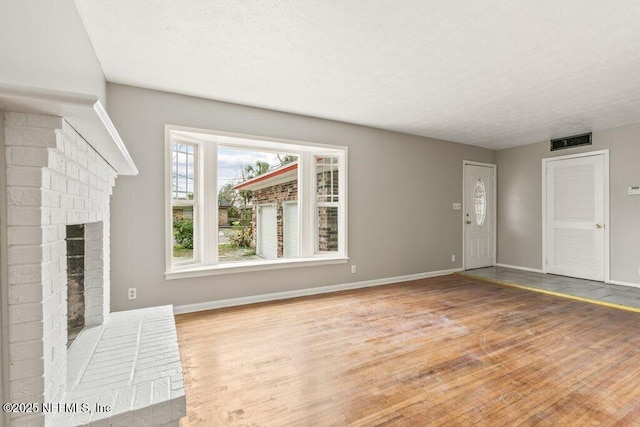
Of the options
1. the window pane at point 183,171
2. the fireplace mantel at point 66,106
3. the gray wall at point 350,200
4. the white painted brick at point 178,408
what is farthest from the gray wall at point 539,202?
the fireplace mantel at point 66,106

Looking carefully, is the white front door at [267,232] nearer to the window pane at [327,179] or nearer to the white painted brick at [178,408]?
the window pane at [327,179]

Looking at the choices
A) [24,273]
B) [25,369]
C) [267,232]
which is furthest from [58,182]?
[267,232]

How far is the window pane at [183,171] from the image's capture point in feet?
12.2

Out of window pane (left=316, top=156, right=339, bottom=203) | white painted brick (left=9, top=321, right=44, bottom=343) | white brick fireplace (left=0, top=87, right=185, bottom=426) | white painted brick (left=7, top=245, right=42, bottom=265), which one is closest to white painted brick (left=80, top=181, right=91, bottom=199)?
white brick fireplace (left=0, top=87, right=185, bottom=426)

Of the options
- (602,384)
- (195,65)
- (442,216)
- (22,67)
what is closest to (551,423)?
(602,384)

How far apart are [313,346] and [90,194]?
204cm

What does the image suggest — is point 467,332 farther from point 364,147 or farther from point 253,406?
point 364,147

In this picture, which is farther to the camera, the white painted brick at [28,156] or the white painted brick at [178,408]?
the white painted brick at [178,408]

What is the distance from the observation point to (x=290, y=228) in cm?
508

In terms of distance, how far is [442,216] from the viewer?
5762mm

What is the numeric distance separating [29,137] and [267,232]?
4377 mm

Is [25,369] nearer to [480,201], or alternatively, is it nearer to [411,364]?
[411,364]

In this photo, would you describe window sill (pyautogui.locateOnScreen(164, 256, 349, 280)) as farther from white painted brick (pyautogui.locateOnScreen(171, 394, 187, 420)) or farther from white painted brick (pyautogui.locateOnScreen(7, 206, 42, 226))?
white painted brick (pyautogui.locateOnScreen(7, 206, 42, 226))

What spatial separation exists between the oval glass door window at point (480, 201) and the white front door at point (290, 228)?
12.5 ft
